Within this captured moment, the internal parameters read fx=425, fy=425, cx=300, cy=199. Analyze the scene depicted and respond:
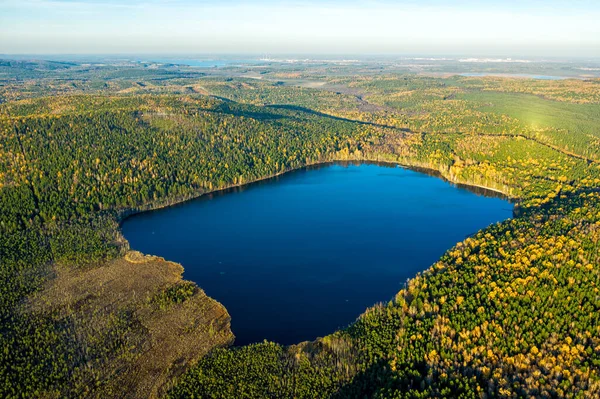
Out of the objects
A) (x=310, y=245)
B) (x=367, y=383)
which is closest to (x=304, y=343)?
(x=367, y=383)

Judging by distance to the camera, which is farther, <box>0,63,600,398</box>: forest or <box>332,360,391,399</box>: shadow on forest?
<box>0,63,600,398</box>: forest

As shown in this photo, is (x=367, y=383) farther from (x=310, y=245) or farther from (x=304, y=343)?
(x=310, y=245)

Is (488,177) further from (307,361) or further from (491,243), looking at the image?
(307,361)

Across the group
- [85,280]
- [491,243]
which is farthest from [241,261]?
[491,243]

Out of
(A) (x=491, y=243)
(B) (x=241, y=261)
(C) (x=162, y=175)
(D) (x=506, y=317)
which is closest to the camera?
(D) (x=506, y=317)

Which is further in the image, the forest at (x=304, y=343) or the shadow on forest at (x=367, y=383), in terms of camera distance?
the forest at (x=304, y=343)

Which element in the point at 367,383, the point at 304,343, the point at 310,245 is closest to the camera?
the point at 367,383

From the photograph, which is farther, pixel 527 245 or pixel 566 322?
pixel 527 245

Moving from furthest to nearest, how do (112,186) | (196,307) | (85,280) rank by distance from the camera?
(112,186)
(85,280)
(196,307)
